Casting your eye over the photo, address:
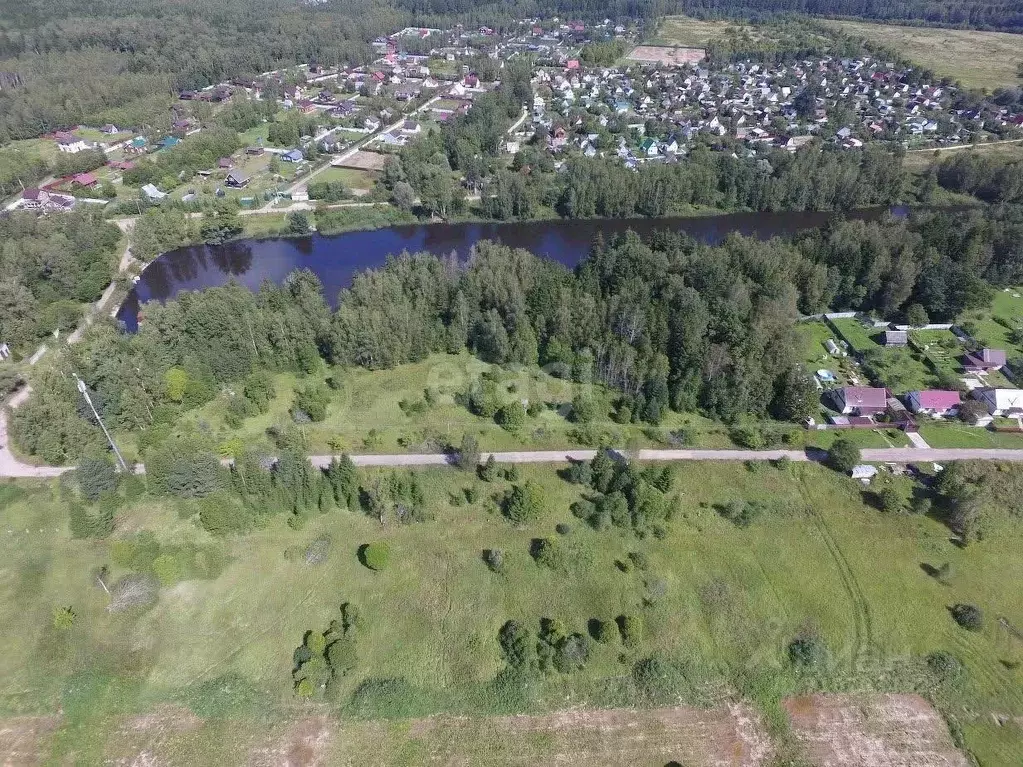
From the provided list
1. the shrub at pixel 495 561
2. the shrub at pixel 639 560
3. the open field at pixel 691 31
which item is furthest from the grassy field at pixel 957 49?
the shrub at pixel 495 561

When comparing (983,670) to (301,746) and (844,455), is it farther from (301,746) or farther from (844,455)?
(301,746)

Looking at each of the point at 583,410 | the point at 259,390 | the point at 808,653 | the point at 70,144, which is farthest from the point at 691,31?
the point at 808,653

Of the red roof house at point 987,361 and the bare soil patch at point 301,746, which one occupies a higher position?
the red roof house at point 987,361

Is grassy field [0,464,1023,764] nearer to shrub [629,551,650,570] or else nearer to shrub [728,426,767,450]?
shrub [629,551,650,570]

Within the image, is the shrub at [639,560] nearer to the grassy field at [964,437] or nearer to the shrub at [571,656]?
the shrub at [571,656]

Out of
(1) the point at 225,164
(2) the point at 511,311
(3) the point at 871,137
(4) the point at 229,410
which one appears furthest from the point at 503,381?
(3) the point at 871,137

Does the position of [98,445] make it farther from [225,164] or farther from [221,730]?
[225,164]
